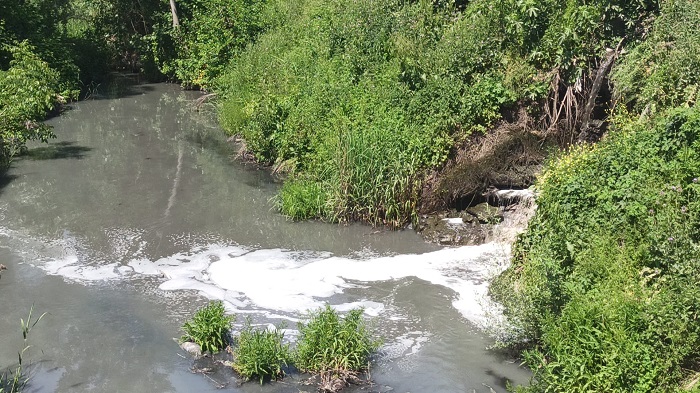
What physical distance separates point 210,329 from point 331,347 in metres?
1.68

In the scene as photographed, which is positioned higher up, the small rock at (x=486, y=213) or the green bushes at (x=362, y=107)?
the green bushes at (x=362, y=107)

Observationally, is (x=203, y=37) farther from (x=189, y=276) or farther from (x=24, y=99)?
(x=189, y=276)

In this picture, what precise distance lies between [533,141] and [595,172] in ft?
13.2

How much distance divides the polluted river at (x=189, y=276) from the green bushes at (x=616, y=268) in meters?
A: 1.02

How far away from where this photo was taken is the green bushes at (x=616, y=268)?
26.6 feet

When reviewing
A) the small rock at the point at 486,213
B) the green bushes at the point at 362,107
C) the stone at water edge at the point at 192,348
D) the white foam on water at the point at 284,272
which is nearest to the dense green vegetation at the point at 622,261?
the white foam on water at the point at 284,272

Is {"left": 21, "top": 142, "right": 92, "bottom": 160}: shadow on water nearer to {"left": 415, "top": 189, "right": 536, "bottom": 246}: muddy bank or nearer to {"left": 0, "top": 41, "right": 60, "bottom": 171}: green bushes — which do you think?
{"left": 0, "top": 41, "right": 60, "bottom": 171}: green bushes

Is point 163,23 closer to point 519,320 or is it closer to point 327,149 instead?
point 327,149

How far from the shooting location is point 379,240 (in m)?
14.0

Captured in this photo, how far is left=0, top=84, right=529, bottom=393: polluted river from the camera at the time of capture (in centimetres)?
991

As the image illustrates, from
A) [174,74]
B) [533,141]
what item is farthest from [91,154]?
[533,141]

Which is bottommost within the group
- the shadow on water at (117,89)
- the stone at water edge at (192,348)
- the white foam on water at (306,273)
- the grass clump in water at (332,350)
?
the stone at water edge at (192,348)

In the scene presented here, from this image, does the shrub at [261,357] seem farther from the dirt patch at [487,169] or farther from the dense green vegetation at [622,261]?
the dirt patch at [487,169]

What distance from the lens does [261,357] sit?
30.9ft
